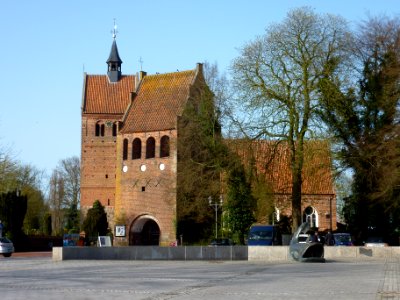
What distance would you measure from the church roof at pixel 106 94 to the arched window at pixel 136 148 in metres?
8.75

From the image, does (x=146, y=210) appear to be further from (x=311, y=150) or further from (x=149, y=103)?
(x=311, y=150)

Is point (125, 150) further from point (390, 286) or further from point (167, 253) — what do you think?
point (390, 286)

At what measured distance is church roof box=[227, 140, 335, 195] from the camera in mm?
38344

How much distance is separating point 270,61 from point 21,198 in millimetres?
24574

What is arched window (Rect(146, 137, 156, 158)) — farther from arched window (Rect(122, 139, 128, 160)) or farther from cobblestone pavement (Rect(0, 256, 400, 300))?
cobblestone pavement (Rect(0, 256, 400, 300))

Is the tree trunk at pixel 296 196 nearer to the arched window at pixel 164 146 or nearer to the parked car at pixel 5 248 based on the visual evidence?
the parked car at pixel 5 248

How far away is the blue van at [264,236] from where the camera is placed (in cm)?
4247

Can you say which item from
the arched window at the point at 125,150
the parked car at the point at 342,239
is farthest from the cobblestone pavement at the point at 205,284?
the arched window at the point at 125,150

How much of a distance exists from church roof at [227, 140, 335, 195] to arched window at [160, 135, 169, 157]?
1923 centimetres

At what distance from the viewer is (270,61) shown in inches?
1581

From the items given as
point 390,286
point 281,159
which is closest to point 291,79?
point 281,159

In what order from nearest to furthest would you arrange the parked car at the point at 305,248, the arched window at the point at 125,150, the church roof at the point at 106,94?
the parked car at the point at 305,248 → the arched window at the point at 125,150 → the church roof at the point at 106,94

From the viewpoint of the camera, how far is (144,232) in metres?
64.5

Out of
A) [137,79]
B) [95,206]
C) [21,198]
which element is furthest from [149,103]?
[21,198]
